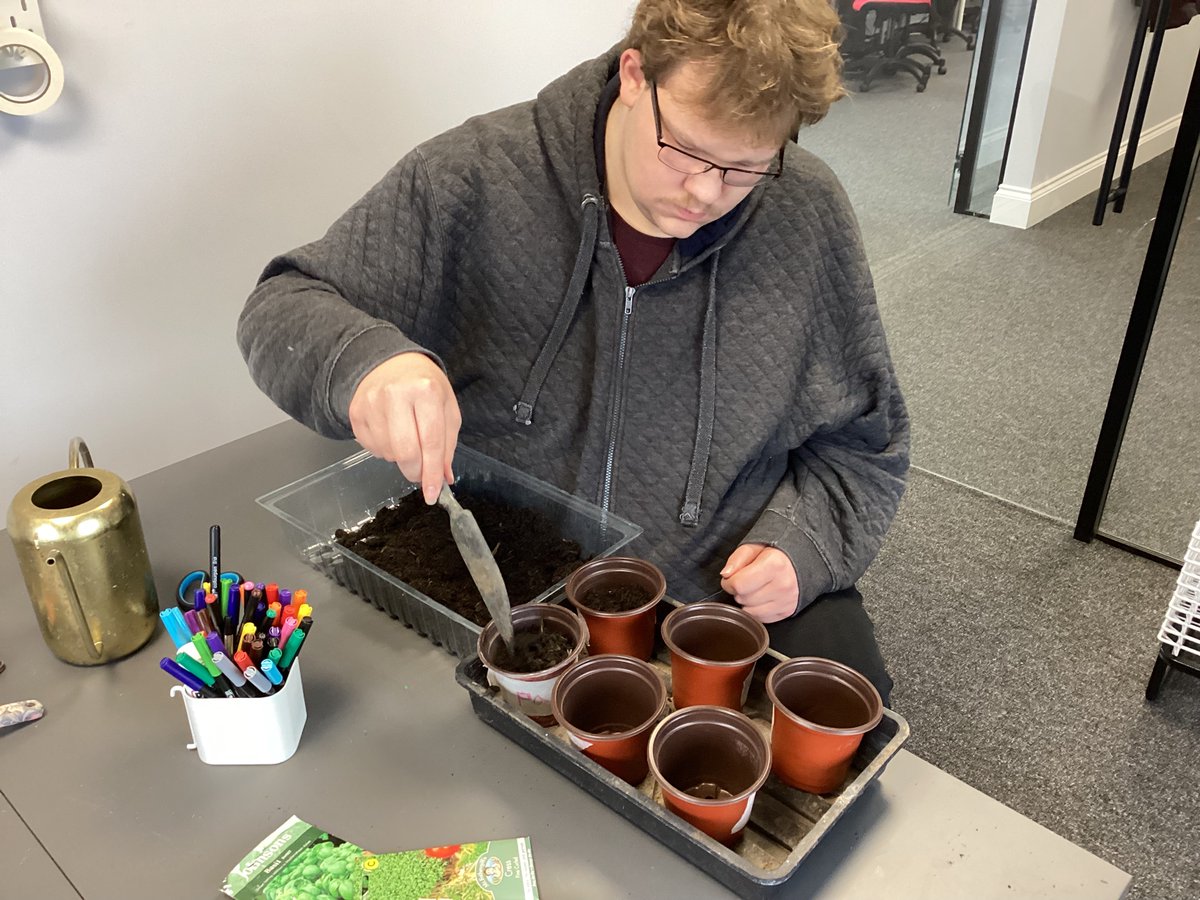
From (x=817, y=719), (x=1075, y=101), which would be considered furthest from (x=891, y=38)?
(x=817, y=719)

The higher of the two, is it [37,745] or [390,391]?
[390,391]

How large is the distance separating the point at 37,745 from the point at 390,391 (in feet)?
1.32

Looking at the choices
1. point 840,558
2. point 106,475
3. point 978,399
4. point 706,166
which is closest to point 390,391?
point 106,475

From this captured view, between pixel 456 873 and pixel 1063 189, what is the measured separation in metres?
2.08

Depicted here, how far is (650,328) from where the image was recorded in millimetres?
A: 1049

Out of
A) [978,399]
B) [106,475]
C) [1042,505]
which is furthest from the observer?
[978,399]

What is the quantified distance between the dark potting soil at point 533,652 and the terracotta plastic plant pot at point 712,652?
9cm

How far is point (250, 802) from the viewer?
0.69 metres

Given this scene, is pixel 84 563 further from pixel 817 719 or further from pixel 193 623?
pixel 817 719

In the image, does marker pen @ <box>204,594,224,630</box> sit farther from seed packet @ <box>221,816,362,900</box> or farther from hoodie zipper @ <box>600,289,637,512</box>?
hoodie zipper @ <box>600,289,637,512</box>

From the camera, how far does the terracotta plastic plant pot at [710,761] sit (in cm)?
62

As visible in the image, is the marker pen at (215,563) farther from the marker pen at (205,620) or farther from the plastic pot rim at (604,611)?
the plastic pot rim at (604,611)

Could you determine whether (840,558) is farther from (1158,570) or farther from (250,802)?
(1158,570)

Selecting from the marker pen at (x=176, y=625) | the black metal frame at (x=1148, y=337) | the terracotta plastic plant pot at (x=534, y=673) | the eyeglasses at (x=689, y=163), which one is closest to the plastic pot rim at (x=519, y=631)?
the terracotta plastic plant pot at (x=534, y=673)
